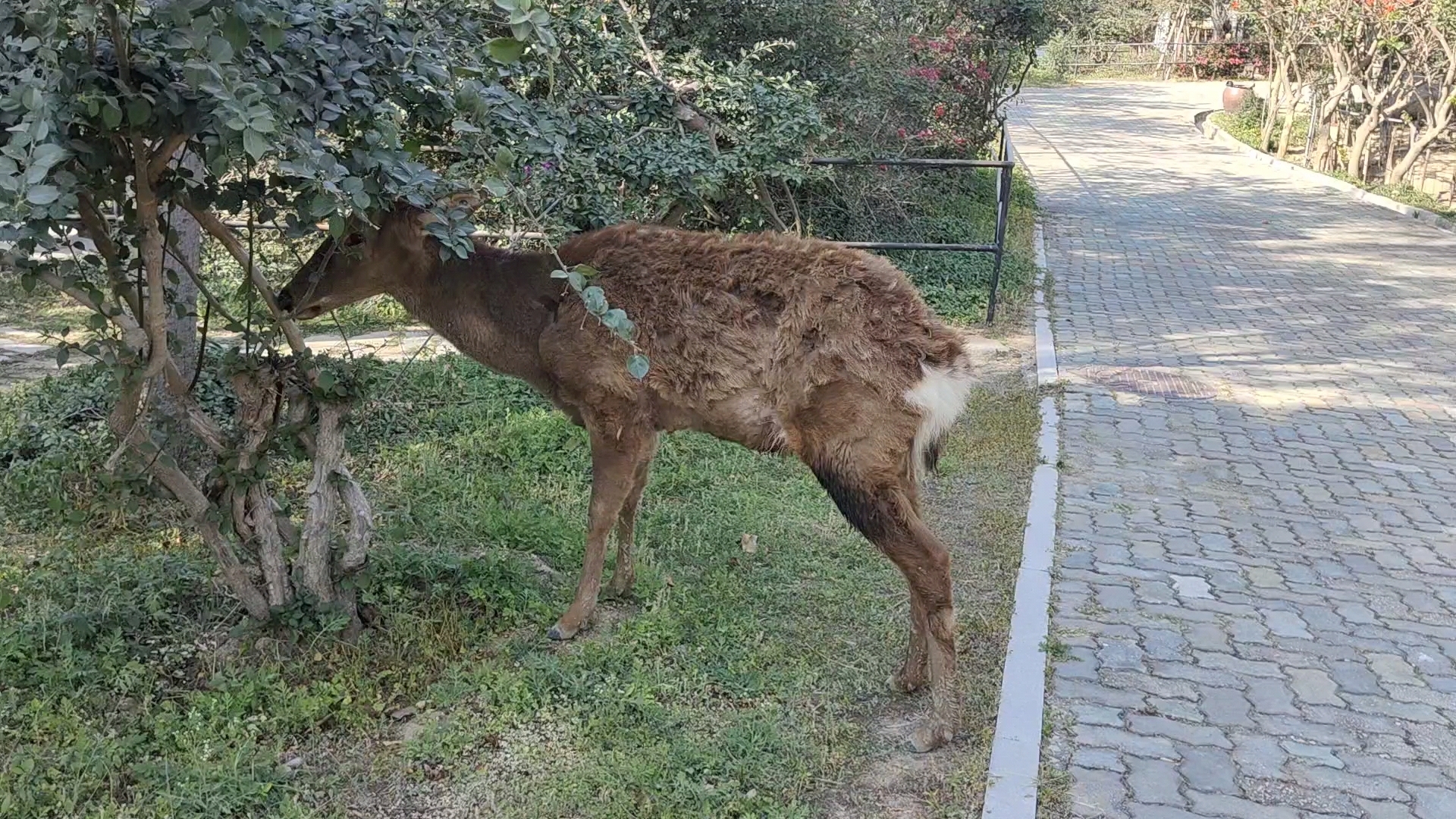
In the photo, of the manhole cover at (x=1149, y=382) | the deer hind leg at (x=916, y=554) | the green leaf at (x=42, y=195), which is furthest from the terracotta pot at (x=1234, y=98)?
Result: the green leaf at (x=42, y=195)

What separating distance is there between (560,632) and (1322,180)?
23.3 metres

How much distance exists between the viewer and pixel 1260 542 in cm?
640


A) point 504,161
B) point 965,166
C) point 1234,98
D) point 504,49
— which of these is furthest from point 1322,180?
point 504,49

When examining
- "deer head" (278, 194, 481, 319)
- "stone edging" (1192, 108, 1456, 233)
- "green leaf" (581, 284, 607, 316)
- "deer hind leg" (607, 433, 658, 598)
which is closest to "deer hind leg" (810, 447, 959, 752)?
"deer hind leg" (607, 433, 658, 598)

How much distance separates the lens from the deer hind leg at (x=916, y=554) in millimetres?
4375

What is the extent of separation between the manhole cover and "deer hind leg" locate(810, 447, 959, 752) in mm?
5523

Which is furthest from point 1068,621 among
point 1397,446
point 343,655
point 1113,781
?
point 1397,446

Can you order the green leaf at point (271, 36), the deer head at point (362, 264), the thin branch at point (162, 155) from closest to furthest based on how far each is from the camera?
1. the green leaf at point (271, 36)
2. the thin branch at point (162, 155)
3. the deer head at point (362, 264)

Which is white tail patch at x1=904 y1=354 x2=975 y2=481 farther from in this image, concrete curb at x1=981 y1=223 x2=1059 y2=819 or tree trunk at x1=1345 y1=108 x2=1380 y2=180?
tree trunk at x1=1345 y1=108 x2=1380 y2=180

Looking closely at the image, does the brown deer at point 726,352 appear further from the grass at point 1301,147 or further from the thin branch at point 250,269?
the grass at point 1301,147

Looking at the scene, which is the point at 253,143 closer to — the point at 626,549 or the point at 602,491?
the point at 602,491

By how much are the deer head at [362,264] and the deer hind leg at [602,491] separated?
1.05 meters

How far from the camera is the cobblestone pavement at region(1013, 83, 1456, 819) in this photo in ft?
13.9

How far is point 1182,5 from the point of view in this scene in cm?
4659
